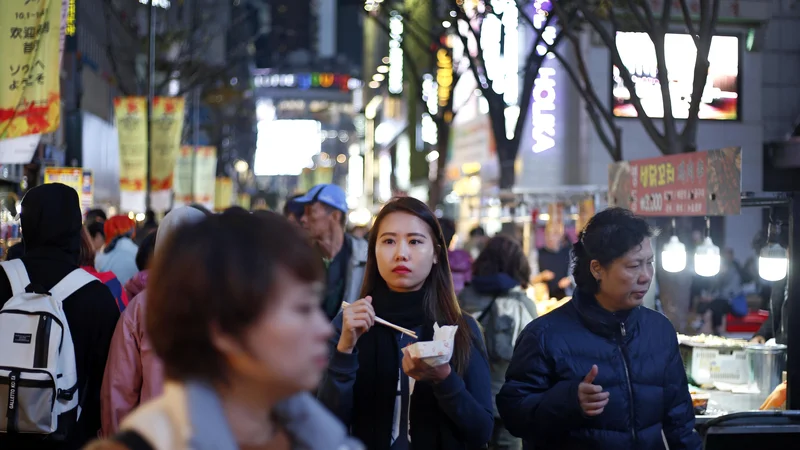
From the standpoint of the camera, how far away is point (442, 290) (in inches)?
161

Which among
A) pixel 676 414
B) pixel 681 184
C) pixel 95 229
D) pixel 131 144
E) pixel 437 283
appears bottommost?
pixel 676 414

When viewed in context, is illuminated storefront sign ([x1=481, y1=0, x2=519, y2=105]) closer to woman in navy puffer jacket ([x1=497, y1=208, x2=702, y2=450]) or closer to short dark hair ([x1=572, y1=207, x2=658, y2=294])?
short dark hair ([x1=572, y1=207, x2=658, y2=294])

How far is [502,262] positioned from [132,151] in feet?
50.8

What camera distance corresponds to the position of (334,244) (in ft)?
23.7

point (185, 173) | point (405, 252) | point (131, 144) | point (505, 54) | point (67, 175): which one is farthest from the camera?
point (185, 173)

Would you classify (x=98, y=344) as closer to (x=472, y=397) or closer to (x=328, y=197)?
(x=472, y=397)

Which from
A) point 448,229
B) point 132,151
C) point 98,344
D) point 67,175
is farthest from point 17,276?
point 132,151

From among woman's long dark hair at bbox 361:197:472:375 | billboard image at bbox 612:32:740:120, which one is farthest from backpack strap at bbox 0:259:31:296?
billboard image at bbox 612:32:740:120

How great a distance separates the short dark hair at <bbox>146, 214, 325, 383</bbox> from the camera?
1838 millimetres

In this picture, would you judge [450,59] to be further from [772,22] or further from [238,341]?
[238,341]

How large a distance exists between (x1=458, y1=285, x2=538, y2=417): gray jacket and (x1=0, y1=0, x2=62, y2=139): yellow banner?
11.9 feet

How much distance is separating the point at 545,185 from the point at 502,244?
→ 70.4 ft

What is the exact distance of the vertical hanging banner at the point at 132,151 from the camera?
21438 millimetres

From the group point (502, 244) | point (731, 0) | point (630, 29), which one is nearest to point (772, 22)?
point (731, 0)
